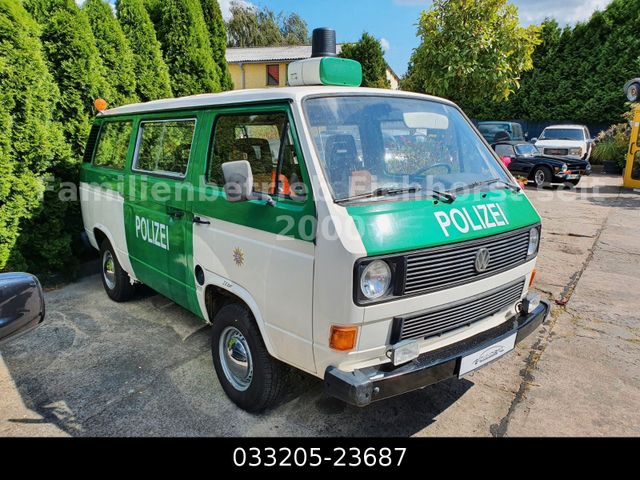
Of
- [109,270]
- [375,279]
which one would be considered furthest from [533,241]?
[109,270]

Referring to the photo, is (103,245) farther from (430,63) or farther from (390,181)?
(430,63)

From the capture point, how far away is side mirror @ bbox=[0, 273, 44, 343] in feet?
6.26

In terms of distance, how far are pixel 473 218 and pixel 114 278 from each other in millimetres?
3994

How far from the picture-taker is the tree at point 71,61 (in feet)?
17.9

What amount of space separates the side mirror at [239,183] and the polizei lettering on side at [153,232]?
1.20 meters

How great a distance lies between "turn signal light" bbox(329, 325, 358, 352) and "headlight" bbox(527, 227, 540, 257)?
1.62 m

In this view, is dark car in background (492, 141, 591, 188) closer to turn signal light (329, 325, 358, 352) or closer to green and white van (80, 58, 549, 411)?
green and white van (80, 58, 549, 411)

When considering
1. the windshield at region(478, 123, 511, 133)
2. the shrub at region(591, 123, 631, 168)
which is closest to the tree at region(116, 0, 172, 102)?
the windshield at region(478, 123, 511, 133)

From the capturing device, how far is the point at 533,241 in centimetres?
317

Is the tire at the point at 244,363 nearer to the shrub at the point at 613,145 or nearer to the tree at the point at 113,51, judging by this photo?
the tree at the point at 113,51

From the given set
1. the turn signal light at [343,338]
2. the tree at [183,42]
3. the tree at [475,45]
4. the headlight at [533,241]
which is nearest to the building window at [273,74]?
the tree at [475,45]

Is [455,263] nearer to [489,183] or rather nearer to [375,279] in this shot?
[375,279]

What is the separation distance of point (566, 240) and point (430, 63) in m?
4.44

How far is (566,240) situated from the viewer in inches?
306
